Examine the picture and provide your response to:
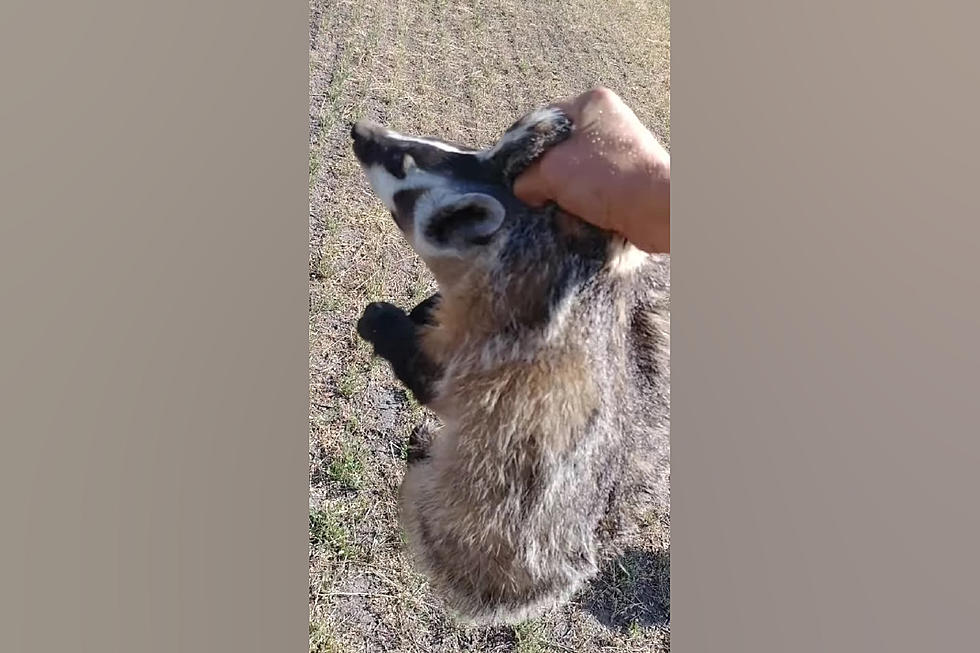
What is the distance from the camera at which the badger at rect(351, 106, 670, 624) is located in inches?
48.3

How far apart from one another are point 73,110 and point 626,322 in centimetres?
103

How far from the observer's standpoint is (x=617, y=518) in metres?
1.32

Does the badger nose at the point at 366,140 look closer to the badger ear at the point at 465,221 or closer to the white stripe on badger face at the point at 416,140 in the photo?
the white stripe on badger face at the point at 416,140

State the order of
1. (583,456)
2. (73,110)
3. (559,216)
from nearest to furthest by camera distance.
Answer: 1. (73,110)
2. (559,216)
3. (583,456)

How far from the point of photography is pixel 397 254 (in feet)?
4.29

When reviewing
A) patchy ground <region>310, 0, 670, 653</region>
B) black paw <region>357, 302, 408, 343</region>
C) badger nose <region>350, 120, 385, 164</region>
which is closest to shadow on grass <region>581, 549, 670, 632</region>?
patchy ground <region>310, 0, 670, 653</region>

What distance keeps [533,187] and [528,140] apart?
9cm

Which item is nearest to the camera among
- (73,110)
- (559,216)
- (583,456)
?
(73,110)

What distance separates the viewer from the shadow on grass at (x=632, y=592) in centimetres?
132

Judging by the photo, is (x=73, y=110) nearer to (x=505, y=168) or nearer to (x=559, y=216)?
(x=505, y=168)

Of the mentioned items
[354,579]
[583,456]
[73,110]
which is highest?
[73,110]

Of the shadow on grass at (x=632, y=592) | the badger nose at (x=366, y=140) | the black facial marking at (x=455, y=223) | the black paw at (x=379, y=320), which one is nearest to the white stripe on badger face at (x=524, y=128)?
the black facial marking at (x=455, y=223)

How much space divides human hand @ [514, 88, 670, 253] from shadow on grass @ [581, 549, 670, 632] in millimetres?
640

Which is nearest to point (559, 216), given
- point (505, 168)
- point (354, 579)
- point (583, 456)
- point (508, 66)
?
point (505, 168)
